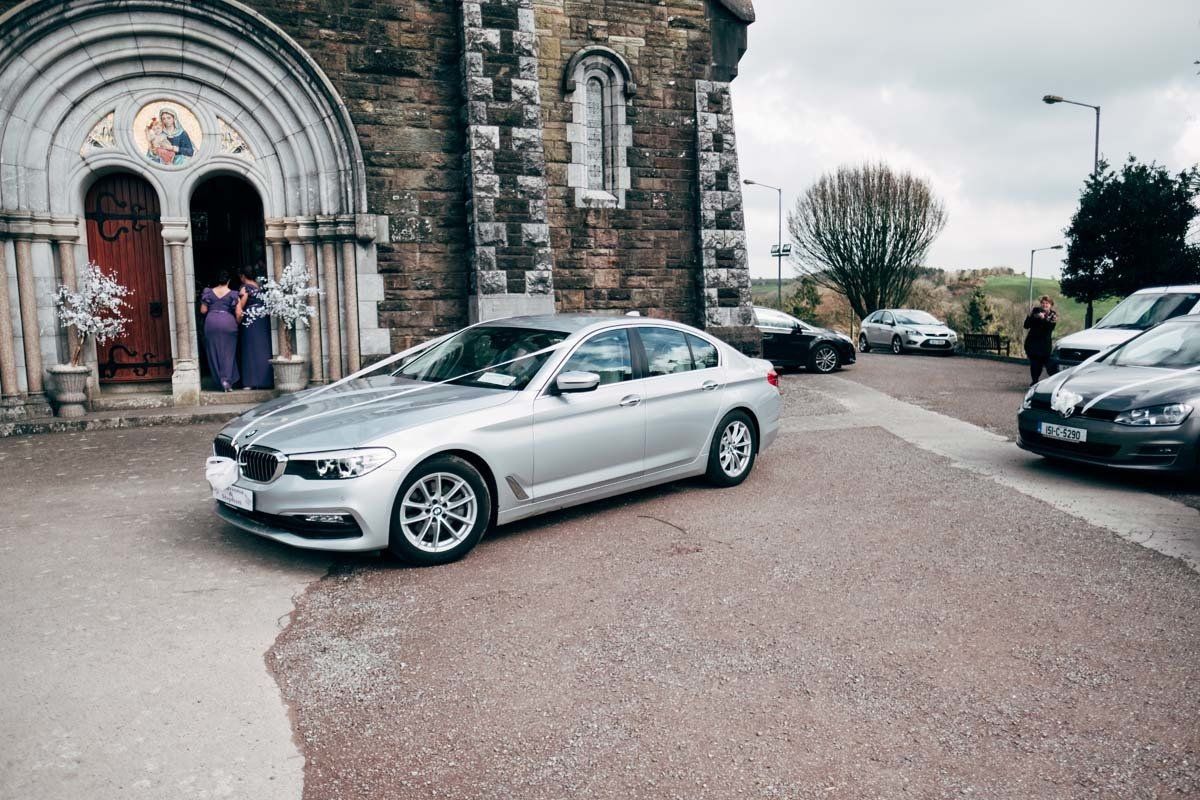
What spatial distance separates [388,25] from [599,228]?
417 cm

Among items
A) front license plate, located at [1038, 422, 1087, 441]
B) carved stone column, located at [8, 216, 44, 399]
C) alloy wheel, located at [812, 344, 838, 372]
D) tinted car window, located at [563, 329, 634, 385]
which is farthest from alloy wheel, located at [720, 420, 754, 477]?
alloy wheel, located at [812, 344, 838, 372]

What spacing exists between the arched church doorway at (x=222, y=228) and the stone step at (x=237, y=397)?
1846 millimetres

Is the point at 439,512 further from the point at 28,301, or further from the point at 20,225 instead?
the point at 20,225

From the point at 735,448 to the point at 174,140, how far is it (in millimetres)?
8645

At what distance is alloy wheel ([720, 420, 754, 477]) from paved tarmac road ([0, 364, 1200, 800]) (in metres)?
0.64

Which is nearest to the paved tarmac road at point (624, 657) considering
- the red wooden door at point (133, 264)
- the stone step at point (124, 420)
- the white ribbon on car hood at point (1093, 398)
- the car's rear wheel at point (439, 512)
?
the car's rear wheel at point (439, 512)

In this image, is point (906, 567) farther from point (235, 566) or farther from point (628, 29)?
point (628, 29)

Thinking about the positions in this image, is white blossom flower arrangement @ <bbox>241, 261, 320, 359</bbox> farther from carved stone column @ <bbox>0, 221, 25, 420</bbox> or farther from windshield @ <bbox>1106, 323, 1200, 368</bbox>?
windshield @ <bbox>1106, 323, 1200, 368</bbox>

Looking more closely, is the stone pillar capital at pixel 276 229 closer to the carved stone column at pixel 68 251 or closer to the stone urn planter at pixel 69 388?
the carved stone column at pixel 68 251

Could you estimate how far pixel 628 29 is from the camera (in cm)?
1410

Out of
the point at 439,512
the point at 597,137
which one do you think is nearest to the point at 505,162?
the point at 597,137

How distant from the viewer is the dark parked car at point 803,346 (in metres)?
18.7

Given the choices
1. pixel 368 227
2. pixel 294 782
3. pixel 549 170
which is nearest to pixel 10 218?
pixel 368 227

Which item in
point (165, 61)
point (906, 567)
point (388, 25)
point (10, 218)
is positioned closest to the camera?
point (906, 567)
